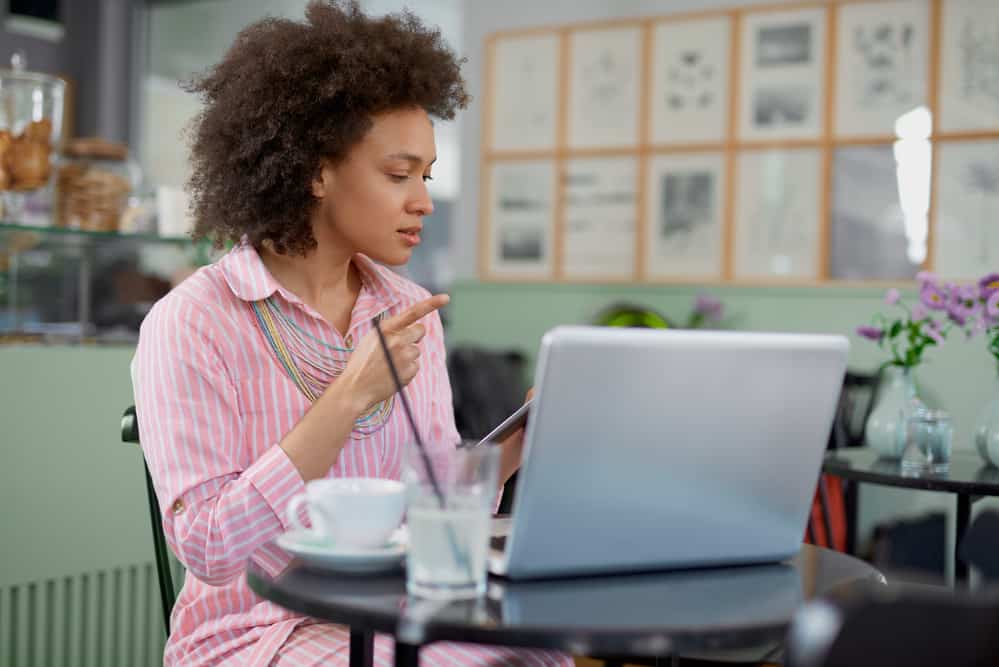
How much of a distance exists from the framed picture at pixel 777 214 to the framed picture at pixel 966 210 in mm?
447

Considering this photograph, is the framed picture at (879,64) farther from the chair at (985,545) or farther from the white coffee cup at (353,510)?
the white coffee cup at (353,510)

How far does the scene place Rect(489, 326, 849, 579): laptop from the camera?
35.0 inches

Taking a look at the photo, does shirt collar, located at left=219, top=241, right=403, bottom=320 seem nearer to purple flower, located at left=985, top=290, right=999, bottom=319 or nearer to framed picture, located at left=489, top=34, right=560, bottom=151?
purple flower, located at left=985, top=290, right=999, bottom=319

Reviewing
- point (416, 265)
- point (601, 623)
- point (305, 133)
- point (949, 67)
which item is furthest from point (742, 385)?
point (416, 265)

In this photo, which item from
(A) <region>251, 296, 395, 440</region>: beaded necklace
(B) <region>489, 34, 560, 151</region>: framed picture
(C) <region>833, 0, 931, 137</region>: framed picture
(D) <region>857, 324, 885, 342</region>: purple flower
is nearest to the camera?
(A) <region>251, 296, 395, 440</region>: beaded necklace

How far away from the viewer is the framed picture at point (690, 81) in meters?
4.55

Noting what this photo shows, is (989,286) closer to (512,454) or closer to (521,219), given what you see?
(512,454)

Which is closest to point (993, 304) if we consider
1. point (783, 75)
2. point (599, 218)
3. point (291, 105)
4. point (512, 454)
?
point (512, 454)

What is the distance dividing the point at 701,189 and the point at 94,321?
2.87 m

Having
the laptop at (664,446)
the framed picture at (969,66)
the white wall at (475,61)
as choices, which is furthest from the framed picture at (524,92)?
the laptop at (664,446)

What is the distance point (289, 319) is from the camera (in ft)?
4.72

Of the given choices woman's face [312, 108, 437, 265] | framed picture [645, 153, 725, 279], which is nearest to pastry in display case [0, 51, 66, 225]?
woman's face [312, 108, 437, 265]

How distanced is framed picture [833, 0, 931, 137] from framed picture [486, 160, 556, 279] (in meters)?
1.28

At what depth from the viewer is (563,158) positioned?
16.1 feet
